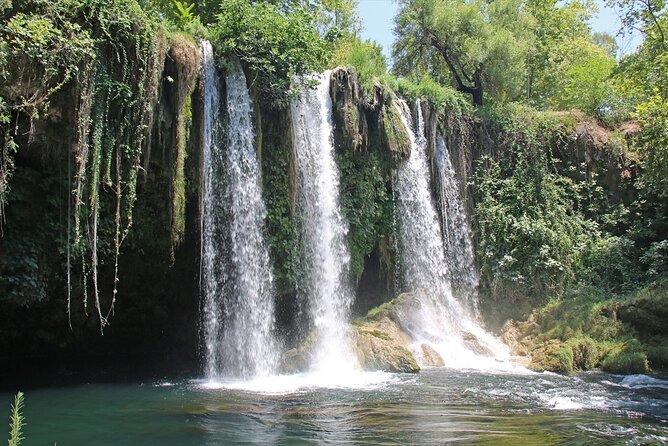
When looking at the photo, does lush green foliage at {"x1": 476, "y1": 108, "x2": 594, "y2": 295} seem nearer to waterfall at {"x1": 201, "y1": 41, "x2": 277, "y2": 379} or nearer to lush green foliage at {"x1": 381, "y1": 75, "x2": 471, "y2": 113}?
lush green foliage at {"x1": 381, "y1": 75, "x2": 471, "y2": 113}

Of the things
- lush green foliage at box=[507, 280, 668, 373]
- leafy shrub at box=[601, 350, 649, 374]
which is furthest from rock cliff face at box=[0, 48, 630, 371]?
leafy shrub at box=[601, 350, 649, 374]

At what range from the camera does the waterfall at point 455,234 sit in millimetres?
17234

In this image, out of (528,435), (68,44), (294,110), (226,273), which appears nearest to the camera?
(528,435)

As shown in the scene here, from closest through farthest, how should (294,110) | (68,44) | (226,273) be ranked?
(68,44)
(226,273)
(294,110)

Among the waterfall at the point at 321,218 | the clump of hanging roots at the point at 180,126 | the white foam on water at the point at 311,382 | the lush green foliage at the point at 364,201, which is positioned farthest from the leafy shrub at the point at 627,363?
the clump of hanging roots at the point at 180,126

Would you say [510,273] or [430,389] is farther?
[510,273]

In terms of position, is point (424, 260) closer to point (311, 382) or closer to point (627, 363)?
point (627, 363)

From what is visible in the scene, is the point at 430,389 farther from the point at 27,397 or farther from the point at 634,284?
the point at 634,284

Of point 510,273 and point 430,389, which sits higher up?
point 510,273

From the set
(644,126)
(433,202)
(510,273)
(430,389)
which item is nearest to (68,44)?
(430,389)

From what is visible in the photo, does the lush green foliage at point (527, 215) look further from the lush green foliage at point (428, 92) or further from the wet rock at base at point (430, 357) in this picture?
the wet rock at base at point (430, 357)

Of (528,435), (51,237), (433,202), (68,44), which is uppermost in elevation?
(68,44)

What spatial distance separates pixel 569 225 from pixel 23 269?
15.1 m

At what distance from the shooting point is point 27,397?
398 inches
